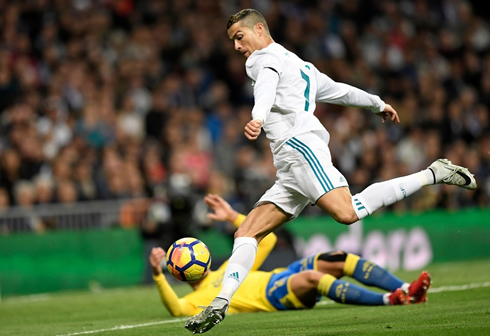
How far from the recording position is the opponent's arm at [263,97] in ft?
20.1

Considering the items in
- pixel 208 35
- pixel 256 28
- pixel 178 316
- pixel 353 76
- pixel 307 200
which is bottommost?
pixel 178 316

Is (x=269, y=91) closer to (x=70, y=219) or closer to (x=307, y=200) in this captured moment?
(x=307, y=200)

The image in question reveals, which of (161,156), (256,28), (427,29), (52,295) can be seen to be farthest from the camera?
(427,29)

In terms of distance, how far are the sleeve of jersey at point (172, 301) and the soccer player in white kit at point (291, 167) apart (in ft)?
5.01

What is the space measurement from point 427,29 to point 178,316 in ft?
46.8

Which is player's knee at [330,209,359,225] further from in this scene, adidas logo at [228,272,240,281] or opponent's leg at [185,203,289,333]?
adidas logo at [228,272,240,281]

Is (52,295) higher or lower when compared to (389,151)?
lower

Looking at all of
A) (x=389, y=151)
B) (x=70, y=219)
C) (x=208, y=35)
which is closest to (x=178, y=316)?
(x=70, y=219)

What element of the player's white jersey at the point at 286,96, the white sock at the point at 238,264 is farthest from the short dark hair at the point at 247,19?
the white sock at the point at 238,264

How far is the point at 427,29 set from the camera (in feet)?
68.1

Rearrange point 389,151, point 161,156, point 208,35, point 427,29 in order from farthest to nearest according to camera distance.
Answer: point 427,29 < point 208,35 < point 389,151 < point 161,156

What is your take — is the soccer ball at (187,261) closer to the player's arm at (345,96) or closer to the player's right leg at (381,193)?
the player's right leg at (381,193)

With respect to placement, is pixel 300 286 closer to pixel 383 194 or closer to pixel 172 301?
pixel 172 301

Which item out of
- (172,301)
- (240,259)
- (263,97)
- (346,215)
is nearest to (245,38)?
(263,97)
